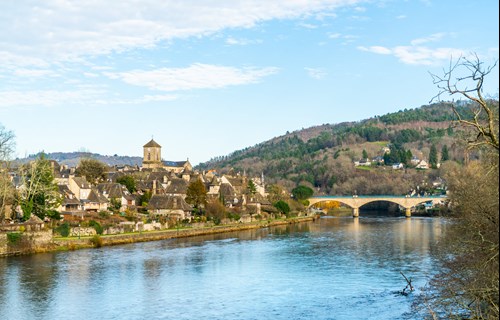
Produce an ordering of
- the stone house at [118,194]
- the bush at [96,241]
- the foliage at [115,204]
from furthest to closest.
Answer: the stone house at [118,194]
the foliage at [115,204]
the bush at [96,241]

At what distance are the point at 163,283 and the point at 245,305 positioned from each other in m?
7.10

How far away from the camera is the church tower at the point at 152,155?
106 meters

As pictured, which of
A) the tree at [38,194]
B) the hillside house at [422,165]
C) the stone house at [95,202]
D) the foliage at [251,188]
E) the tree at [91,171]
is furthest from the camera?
the hillside house at [422,165]

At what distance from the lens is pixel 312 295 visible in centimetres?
3014

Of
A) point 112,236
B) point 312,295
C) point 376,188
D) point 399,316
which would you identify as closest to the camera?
point 399,316

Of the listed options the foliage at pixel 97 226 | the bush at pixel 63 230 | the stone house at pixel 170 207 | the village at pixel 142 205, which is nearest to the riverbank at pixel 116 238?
the foliage at pixel 97 226

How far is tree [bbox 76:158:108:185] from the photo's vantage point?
77312mm

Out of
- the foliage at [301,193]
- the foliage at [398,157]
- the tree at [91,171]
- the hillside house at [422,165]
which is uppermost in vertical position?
the foliage at [398,157]

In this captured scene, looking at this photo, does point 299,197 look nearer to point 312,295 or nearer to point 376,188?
point 376,188

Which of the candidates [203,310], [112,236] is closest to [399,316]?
[203,310]

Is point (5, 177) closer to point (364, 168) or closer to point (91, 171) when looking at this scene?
point (91, 171)

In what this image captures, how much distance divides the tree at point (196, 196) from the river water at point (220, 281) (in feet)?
57.8

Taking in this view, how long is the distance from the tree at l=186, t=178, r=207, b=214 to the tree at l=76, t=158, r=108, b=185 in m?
13.3

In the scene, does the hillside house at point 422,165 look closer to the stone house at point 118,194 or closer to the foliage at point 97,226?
the stone house at point 118,194
